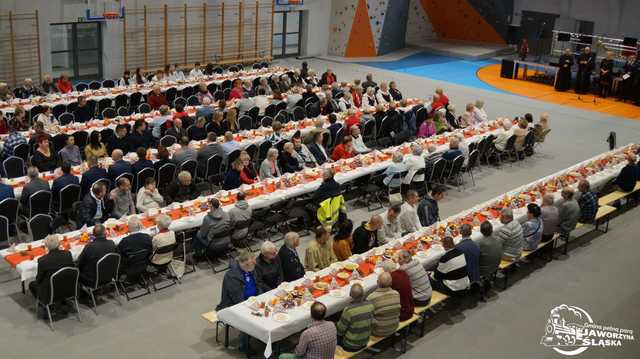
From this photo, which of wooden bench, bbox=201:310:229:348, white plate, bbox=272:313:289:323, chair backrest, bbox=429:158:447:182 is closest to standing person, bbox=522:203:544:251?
chair backrest, bbox=429:158:447:182

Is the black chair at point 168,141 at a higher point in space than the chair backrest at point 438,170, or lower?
higher

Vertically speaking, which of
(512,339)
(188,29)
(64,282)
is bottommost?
(512,339)

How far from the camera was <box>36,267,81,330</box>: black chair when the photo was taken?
10164 mm

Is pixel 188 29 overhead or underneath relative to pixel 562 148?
overhead

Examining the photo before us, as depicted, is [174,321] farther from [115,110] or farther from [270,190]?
[115,110]

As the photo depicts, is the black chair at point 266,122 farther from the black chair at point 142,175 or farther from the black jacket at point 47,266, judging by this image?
the black jacket at point 47,266

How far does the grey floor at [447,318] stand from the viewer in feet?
33.3

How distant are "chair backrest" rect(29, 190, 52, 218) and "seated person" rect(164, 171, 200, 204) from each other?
2.00 meters

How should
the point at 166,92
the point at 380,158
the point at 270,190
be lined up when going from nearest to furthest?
1. the point at 270,190
2. the point at 380,158
3. the point at 166,92

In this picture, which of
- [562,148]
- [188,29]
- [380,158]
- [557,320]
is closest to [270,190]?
[380,158]

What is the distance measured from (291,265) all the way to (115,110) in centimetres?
985

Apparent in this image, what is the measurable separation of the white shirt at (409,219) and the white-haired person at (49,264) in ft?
17.0

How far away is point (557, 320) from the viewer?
38.2 feet

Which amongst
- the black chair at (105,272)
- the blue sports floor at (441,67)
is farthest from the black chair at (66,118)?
the blue sports floor at (441,67)
